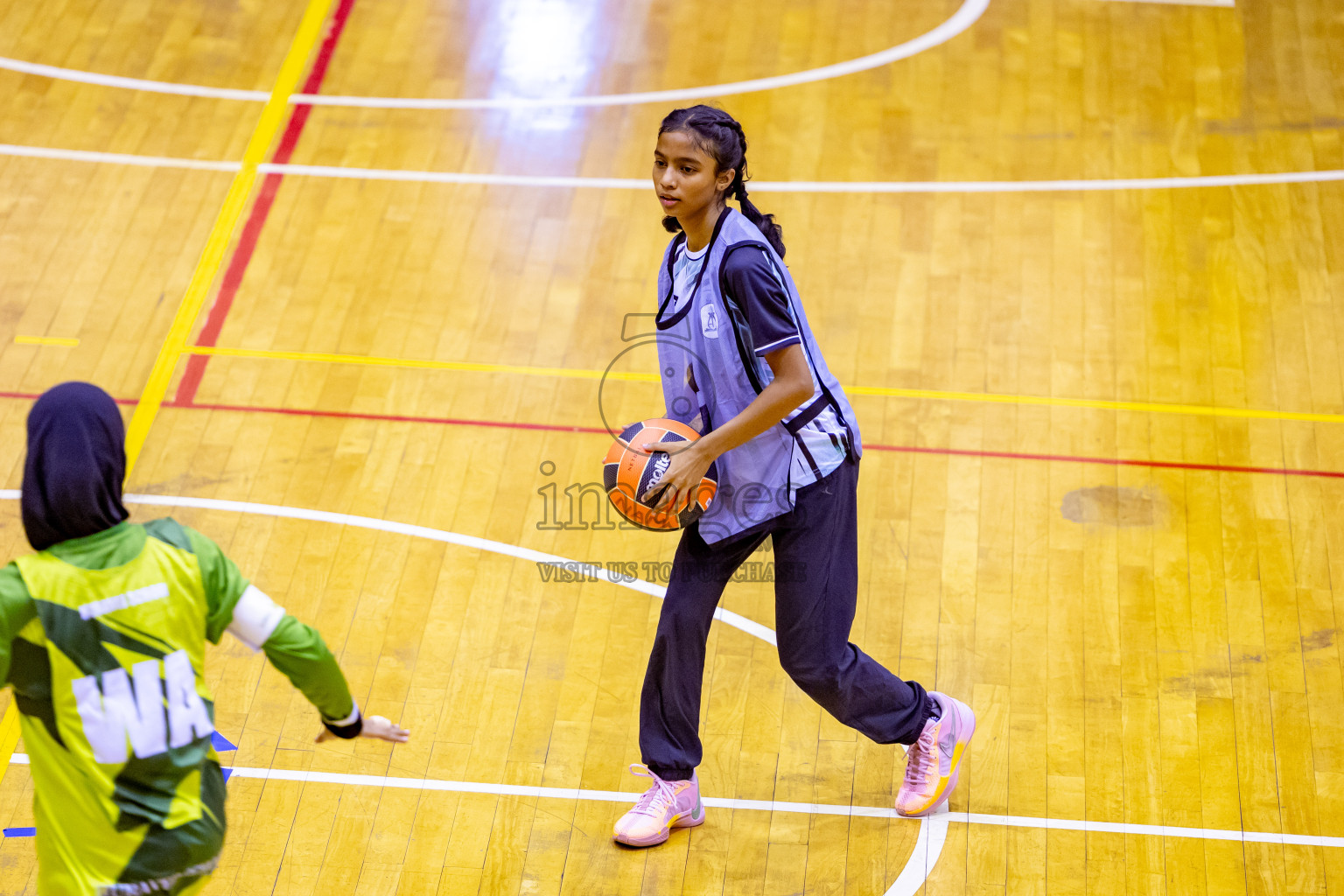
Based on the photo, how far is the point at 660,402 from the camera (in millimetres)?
5219

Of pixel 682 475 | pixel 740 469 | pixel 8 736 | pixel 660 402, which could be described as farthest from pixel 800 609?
pixel 8 736

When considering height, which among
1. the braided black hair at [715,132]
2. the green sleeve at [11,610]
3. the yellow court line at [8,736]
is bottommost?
the yellow court line at [8,736]

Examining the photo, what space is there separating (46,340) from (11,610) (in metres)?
3.49

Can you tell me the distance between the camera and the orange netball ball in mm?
3311

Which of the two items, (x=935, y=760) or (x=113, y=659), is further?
(x=935, y=760)

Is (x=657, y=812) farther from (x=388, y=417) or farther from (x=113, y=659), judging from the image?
(x=388, y=417)

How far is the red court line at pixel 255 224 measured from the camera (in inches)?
211

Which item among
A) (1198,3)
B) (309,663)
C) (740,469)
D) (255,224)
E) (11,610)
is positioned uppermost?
(11,610)

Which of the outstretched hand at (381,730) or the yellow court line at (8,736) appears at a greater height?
the outstretched hand at (381,730)

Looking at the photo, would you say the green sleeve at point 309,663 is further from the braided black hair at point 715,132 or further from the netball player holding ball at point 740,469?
the braided black hair at point 715,132

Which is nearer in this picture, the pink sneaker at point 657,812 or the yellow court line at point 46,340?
the pink sneaker at point 657,812

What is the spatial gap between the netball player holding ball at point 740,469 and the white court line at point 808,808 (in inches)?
6.6

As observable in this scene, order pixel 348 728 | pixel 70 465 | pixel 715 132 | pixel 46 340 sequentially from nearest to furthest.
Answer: pixel 70 465 → pixel 348 728 → pixel 715 132 → pixel 46 340

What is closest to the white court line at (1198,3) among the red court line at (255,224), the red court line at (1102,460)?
the red court line at (1102,460)
